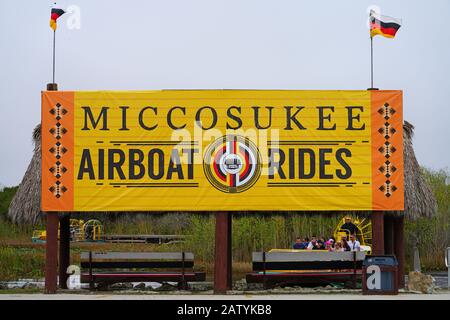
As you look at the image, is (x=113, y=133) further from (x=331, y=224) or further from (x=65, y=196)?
(x=331, y=224)


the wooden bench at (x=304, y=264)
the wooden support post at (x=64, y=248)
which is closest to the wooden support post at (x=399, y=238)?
the wooden bench at (x=304, y=264)

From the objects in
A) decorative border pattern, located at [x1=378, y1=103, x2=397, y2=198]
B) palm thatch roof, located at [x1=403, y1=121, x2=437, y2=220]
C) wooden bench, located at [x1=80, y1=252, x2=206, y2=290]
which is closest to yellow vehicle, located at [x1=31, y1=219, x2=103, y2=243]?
wooden bench, located at [x1=80, y1=252, x2=206, y2=290]

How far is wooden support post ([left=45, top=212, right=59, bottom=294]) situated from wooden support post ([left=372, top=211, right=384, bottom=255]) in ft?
22.9

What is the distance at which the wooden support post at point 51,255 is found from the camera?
814 inches

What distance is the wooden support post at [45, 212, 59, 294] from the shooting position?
2069 centimetres

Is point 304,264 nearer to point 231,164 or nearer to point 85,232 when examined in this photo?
point 231,164

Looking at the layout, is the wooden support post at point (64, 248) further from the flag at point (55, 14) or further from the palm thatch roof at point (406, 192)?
the flag at point (55, 14)

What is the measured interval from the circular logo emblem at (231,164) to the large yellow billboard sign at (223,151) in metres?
0.02

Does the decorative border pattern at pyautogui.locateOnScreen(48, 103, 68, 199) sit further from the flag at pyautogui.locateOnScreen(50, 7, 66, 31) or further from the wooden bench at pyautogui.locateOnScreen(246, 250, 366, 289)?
the wooden bench at pyautogui.locateOnScreen(246, 250, 366, 289)

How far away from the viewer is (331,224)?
34844 millimetres

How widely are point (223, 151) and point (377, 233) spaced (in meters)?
3.82

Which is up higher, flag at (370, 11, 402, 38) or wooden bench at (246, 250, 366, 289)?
flag at (370, 11, 402, 38)

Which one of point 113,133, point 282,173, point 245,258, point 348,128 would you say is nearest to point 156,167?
point 113,133

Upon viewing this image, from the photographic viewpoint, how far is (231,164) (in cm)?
2067
